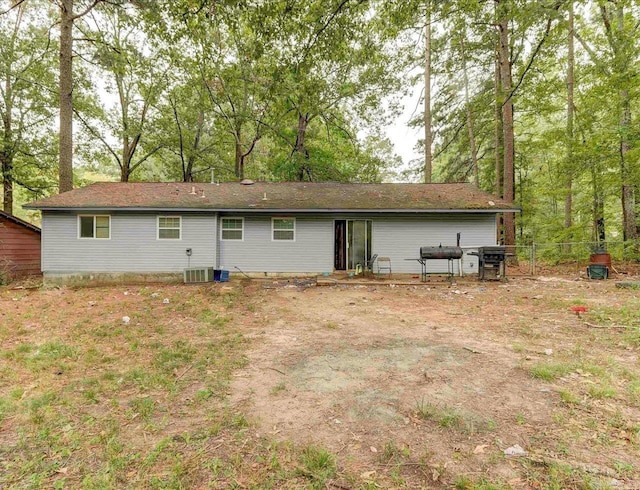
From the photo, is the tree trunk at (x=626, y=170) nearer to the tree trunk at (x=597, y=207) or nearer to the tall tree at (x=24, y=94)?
the tree trunk at (x=597, y=207)

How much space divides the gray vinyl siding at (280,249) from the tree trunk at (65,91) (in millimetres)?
6428

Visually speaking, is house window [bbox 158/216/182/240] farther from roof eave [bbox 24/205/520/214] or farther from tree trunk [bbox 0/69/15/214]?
tree trunk [bbox 0/69/15/214]

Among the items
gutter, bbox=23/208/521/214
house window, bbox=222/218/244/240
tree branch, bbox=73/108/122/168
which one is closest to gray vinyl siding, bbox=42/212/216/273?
gutter, bbox=23/208/521/214

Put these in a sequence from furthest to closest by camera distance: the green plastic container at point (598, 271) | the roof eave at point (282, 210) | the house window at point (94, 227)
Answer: the house window at point (94, 227) < the roof eave at point (282, 210) < the green plastic container at point (598, 271)

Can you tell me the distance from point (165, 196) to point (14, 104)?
1167cm

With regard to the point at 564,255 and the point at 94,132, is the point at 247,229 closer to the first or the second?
the point at 94,132

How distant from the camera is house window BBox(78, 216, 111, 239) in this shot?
1057cm

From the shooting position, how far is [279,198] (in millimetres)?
11773

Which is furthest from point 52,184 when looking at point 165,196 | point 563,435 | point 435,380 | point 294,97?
point 563,435

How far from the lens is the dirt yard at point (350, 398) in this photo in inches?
83.5

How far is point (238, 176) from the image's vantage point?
19.2 meters

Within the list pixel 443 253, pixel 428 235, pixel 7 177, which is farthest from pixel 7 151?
pixel 443 253

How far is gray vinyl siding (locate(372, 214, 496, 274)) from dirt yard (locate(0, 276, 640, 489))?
4.91 meters

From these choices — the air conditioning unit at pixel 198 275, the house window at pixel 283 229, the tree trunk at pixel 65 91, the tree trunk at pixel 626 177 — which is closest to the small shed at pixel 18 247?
the tree trunk at pixel 65 91
